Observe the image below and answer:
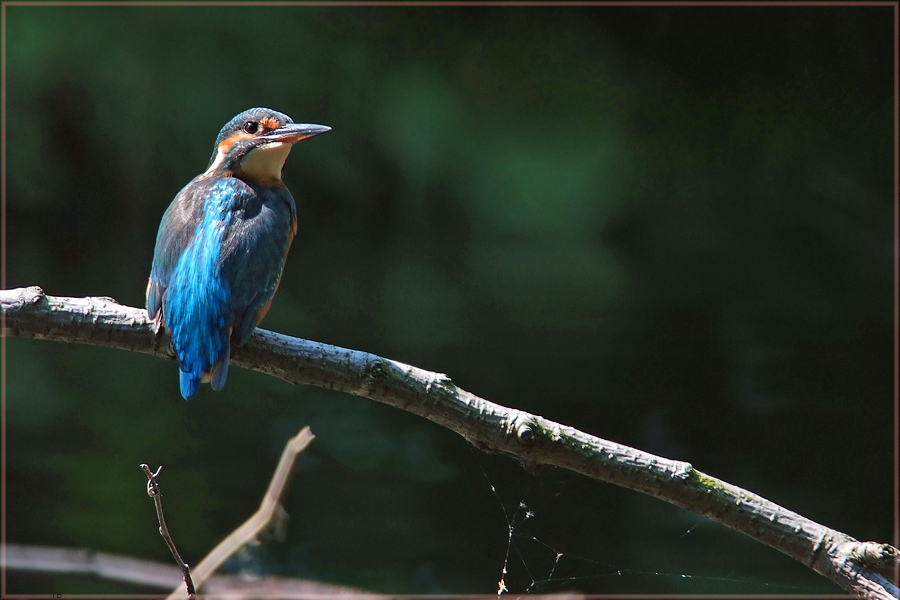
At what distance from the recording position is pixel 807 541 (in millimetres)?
1358

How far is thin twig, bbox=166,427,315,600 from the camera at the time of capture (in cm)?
131

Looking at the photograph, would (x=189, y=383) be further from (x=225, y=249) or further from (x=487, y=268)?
(x=487, y=268)

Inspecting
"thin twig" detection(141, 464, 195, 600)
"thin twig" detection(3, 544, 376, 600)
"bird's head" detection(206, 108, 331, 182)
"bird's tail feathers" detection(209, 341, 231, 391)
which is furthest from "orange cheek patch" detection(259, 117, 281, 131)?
"thin twig" detection(141, 464, 195, 600)

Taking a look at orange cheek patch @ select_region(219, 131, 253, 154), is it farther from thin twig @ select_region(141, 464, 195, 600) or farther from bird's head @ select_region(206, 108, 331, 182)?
thin twig @ select_region(141, 464, 195, 600)

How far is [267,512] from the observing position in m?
1.43

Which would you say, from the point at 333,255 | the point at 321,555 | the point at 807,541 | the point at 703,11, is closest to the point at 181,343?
the point at 807,541

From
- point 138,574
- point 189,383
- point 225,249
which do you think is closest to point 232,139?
point 225,249

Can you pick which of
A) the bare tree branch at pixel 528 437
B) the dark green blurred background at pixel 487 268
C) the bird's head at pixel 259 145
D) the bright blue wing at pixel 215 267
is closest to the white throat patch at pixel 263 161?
the bird's head at pixel 259 145

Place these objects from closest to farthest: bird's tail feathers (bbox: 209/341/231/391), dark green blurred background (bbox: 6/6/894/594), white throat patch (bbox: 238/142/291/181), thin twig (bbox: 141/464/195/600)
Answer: thin twig (bbox: 141/464/195/600) → bird's tail feathers (bbox: 209/341/231/391) → white throat patch (bbox: 238/142/291/181) → dark green blurred background (bbox: 6/6/894/594)

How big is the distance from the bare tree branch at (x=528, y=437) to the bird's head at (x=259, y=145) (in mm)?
908

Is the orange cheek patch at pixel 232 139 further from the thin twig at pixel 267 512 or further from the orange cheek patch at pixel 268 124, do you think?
the thin twig at pixel 267 512

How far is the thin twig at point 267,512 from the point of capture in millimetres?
1314

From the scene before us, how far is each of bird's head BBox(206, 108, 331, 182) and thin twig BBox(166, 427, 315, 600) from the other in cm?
109

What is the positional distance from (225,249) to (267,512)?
0.67 m
